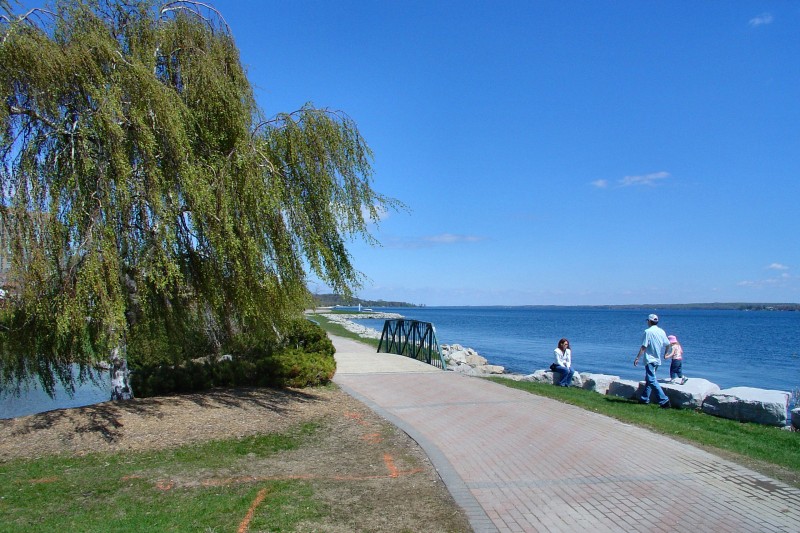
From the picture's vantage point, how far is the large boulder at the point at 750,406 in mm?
8875

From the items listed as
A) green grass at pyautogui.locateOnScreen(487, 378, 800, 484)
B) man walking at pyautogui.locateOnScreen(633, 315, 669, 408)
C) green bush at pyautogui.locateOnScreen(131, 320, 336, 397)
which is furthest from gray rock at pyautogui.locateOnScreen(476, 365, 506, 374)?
man walking at pyautogui.locateOnScreen(633, 315, 669, 408)

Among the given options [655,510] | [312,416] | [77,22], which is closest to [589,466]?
[655,510]

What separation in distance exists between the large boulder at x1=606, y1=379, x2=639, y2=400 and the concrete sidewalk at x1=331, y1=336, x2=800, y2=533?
182 centimetres

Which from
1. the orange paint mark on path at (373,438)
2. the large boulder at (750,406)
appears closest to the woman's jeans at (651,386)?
the large boulder at (750,406)

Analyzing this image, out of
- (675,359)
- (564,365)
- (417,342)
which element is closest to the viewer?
(675,359)

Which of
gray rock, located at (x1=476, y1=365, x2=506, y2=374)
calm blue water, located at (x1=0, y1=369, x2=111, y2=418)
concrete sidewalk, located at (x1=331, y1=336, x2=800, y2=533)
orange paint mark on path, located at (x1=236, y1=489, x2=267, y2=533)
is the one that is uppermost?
concrete sidewalk, located at (x1=331, y1=336, x2=800, y2=533)

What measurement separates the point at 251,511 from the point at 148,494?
1.19 meters

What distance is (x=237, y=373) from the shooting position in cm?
1112

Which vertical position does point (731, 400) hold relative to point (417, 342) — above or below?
below

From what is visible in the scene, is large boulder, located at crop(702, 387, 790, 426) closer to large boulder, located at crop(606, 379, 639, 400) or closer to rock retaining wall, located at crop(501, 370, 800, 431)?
rock retaining wall, located at crop(501, 370, 800, 431)

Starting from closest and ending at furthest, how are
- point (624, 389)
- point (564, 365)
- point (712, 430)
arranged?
point (712, 430) < point (624, 389) < point (564, 365)

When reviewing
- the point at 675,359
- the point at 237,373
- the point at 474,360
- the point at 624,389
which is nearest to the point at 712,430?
the point at 624,389

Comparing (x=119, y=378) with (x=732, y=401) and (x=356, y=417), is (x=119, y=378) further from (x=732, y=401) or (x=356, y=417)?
(x=732, y=401)

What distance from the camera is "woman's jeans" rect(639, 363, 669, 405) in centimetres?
1038
